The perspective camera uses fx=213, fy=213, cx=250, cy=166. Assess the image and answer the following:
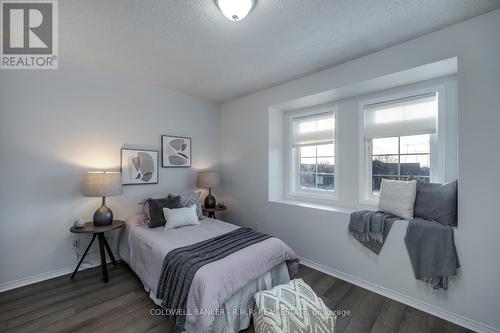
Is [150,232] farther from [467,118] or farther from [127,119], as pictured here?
[467,118]

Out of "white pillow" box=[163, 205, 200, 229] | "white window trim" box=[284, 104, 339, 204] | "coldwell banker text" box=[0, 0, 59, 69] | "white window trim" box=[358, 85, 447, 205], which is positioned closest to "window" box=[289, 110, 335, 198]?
"white window trim" box=[284, 104, 339, 204]

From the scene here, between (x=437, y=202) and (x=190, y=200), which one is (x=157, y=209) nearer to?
(x=190, y=200)

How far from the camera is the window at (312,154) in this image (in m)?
3.09

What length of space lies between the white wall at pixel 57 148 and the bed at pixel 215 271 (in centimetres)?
Answer: 72

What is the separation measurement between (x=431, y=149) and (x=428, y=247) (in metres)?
1.03

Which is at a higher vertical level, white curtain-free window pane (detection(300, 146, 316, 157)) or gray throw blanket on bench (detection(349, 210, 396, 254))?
white curtain-free window pane (detection(300, 146, 316, 157))

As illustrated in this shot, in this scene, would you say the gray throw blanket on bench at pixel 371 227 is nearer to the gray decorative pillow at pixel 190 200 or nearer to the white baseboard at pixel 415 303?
the white baseboard at pixel 415 303

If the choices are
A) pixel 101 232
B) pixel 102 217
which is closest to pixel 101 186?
pixel 102 217

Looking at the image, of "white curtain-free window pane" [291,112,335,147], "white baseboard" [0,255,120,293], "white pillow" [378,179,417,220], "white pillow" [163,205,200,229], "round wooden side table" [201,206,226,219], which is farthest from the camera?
"round wooden side table" [201,206,226,219]

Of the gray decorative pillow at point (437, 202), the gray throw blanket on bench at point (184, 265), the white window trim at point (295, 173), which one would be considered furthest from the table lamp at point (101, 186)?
the gray decorative pillow at point (437, 202)

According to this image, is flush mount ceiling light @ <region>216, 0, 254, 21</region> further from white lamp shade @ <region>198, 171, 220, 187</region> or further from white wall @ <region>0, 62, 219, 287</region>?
white lamp shade @ <region>198, 171, 220, 187</region>

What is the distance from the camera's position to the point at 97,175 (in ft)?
7.94

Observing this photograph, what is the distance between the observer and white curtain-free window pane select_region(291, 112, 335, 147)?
10.1 feet

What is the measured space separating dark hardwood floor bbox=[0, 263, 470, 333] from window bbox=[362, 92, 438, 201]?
3.88 ft
